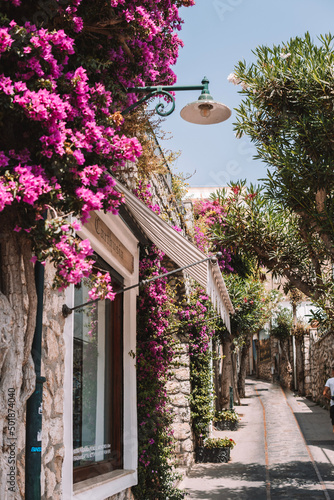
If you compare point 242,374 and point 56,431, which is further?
point 242,374

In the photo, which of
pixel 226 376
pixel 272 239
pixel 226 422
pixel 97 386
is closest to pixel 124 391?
pixel 97 386

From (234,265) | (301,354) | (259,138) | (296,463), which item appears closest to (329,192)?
(259,138)

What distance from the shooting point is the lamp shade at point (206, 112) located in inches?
201

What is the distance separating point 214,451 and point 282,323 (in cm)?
2373

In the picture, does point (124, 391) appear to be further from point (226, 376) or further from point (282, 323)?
point (282, 323)

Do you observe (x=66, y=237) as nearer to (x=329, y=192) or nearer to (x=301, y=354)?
(x=329, y=192)

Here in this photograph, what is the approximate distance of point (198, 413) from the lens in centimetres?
1193

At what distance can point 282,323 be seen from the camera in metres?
34.5

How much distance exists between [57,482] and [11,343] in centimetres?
139

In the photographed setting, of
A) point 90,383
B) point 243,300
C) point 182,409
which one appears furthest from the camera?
point 243,300

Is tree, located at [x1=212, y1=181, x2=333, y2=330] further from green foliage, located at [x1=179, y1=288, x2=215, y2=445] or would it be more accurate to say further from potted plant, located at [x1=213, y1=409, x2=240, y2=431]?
potted plant, located at [x1=213, y1=409, x2=240, y2=431]

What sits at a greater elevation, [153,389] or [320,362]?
[153,389]

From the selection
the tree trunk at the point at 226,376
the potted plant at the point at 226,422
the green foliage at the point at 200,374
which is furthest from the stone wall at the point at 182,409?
the tree trunk at the point at 226,376

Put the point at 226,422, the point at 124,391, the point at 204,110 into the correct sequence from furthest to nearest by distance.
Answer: the point at 226,422 < the point at 124,391 < the point at 204,110
